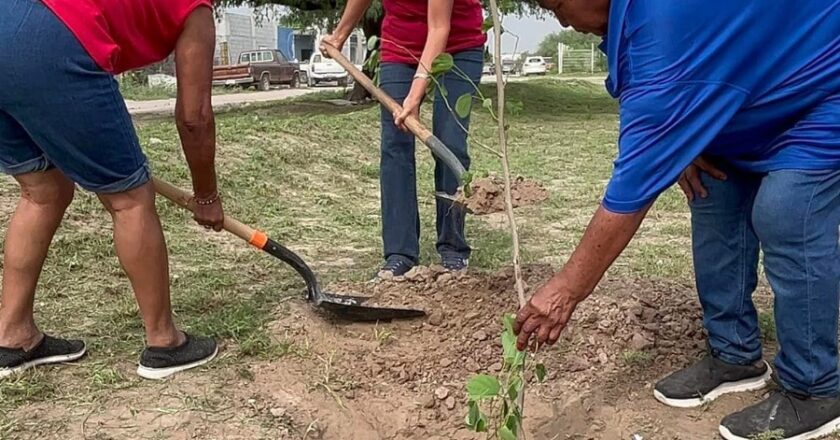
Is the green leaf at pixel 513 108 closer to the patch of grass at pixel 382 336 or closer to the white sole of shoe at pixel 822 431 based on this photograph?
the patch of grass at pixel 382 336

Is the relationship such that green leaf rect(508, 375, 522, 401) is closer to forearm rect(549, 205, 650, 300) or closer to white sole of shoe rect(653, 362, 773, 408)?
forearm rect(549, 205, 650, 300)

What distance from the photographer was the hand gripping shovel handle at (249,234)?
10.1ft

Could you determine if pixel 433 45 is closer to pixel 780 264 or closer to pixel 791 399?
pixel 780 264

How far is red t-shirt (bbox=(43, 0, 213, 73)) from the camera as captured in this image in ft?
7.93

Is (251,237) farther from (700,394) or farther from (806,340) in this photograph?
(806,340)

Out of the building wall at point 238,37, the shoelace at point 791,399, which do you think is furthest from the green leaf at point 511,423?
the building wall at point 238,37

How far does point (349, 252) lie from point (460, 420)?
90.0 inches

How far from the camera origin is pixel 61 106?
8.07ft

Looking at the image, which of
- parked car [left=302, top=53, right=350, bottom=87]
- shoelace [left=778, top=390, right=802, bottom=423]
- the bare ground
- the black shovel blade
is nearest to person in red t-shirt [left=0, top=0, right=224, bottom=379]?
the bare ground

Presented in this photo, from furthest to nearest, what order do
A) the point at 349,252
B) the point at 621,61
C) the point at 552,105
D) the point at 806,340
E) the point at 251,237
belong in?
the point at 552,105, the point at 349,252, the point at 251,237, the point at 806,340, the point at 621,61

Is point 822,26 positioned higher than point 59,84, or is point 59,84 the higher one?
point 822,26

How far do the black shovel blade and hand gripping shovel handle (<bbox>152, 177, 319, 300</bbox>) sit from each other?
12cm

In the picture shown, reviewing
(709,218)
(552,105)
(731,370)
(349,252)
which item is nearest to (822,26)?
(709,218)

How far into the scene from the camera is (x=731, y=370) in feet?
9.03
